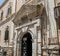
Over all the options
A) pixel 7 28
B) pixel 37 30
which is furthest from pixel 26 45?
pixel 7 28

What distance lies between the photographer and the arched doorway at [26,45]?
983 centimetres

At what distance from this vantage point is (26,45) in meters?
10.1

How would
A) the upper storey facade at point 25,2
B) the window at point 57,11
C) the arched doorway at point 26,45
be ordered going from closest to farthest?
the window at point 57,11
the upper storey facade at point 25,2
the arched doorway at point 26,45

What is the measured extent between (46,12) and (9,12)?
19.9ft

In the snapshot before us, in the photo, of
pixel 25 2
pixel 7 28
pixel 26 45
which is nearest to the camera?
pixel 26 45

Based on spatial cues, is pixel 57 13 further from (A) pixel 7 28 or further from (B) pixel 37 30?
(A) pixel 7 28

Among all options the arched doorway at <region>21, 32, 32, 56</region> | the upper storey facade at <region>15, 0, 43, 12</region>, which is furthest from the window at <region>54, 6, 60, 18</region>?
the arched doorway at <region>21, 32, 32, 56</region>

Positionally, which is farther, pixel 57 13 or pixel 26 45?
pixel 26 45

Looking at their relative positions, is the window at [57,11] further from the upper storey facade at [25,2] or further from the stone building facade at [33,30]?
the upper storey facade at [25,2]

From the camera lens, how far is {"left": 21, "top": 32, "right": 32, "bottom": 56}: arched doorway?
9.83m

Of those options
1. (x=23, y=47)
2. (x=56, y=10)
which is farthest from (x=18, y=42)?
(x=56, y=10)

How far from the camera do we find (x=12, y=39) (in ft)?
40.3

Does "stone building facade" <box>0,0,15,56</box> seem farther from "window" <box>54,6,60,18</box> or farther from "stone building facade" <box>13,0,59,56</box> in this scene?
"window" <box>54,6,60,18</box>

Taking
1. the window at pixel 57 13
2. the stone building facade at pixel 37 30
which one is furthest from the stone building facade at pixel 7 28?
the window at pixel 57 13
